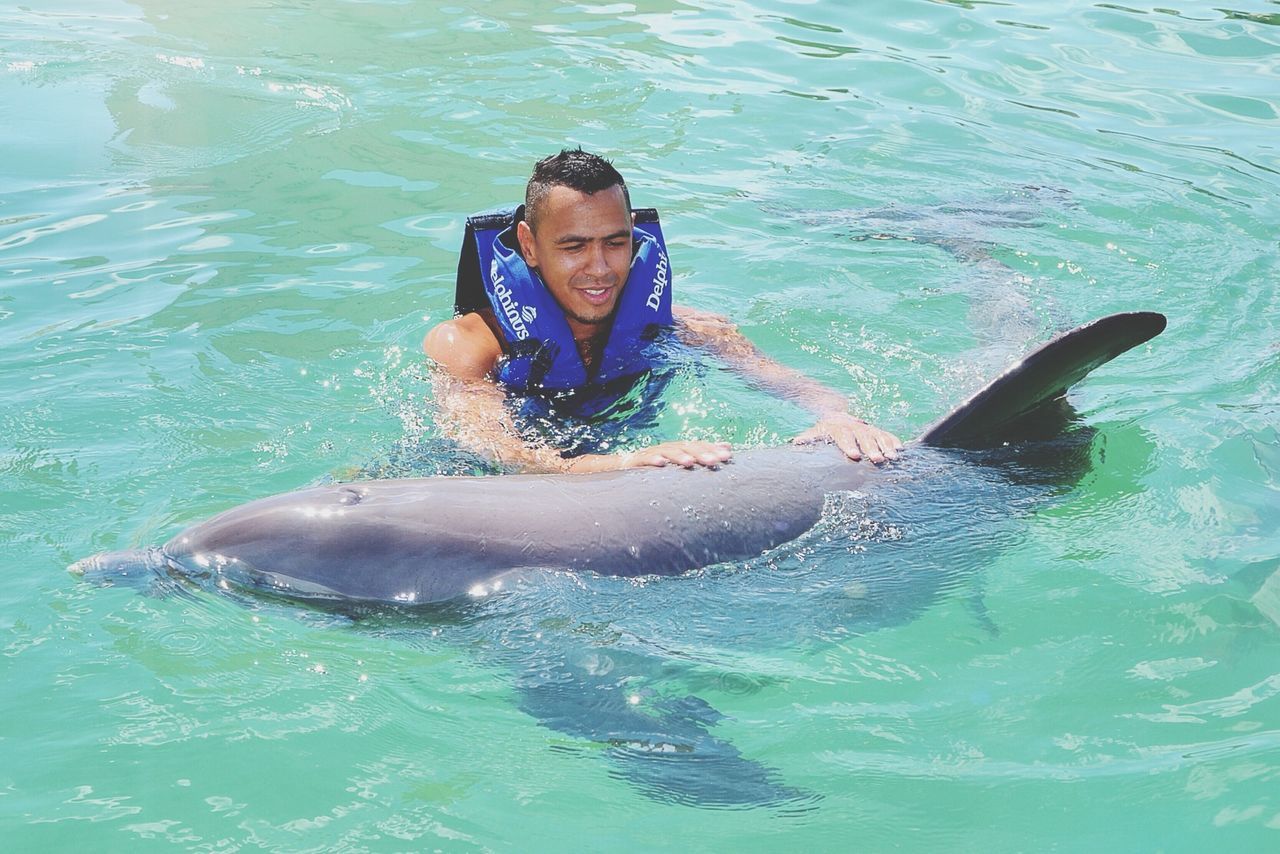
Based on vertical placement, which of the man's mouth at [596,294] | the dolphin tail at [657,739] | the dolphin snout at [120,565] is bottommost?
the dolphin tail at [657,739]

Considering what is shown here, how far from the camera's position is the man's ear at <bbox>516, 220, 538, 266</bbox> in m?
6.66

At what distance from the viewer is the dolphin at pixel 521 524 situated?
15.6ft

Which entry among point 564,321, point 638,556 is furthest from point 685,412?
point 638,556

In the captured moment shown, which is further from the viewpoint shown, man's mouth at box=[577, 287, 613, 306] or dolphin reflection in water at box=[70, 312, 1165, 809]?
man's mouth at box=[577, 287, 613, 306]

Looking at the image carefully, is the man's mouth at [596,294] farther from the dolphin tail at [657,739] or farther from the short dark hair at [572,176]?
the dolphin tail at [657,739]

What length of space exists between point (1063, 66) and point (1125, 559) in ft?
28.8

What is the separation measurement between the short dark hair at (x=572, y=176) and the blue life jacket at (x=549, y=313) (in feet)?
1.43

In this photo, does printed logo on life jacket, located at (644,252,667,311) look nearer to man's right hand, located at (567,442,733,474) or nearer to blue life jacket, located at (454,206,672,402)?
blue life jacket, located at (454,206,672,402)

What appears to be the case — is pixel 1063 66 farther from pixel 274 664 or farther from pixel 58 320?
pixel 274 664

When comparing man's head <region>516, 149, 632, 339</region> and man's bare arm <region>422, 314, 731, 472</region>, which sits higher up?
man's head <region>516, 149, 632, 339</region>

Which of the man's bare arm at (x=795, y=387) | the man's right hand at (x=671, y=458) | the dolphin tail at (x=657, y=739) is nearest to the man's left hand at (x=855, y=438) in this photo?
the man's bare arm at (x=795, y=387)

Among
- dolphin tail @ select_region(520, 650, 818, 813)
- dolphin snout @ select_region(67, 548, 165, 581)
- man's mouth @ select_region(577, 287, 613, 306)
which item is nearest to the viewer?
dolphin tail @ select_region(520, 650, 818, 813)

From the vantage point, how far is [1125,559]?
5352 millimetres

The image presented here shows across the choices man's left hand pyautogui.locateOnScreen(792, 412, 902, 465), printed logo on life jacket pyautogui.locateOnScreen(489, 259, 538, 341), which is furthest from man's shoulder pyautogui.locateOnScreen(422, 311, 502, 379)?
man's left hand pyautogui.locateOnScreen(792, 412, 902, 465)
